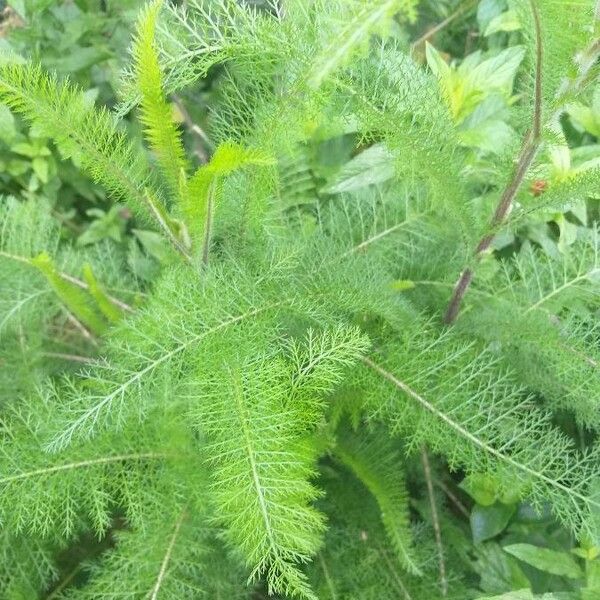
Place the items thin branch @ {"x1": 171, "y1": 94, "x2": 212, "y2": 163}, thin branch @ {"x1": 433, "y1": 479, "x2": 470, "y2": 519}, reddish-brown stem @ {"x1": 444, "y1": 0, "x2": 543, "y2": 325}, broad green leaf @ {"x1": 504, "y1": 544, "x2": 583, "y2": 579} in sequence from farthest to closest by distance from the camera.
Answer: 1. thin branch @ {"x1": 171, "y1": 94, "x2": 212, "y2": 163}
2. thin branch @ {"x1": 433, "y1": 479, "x2": 470, "y2": 519}
3. broad green leaf @ {"x1": 504, "y1": 544, "x2": 583, "y2": 579}
4. reddish-brown stem @ {"x1": 444, "y1": 0, "x2": 543, "y2": 325}

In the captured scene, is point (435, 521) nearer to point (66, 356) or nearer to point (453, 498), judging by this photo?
point (453, 498)

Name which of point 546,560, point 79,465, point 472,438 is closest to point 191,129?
point 79,465

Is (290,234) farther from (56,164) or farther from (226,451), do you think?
(56,164)

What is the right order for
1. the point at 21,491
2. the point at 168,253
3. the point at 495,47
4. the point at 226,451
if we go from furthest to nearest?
the point at 495,47 < the point at 168,253 < the point at 21,491 < the point at 226,451

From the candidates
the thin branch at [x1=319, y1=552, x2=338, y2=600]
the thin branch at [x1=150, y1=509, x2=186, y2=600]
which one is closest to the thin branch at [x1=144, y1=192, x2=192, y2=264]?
the thin branch at [x1=150, y1=509, x2=186, y2=600]

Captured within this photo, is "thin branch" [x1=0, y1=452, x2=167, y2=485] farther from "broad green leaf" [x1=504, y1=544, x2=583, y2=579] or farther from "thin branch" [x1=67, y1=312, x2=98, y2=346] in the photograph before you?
"broad green leaf" [x1=504, y1=544, x2=583, y2=579]

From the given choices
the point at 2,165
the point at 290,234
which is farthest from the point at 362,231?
the point at 2,165

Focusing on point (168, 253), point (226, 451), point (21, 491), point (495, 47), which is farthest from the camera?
point (495, 47)

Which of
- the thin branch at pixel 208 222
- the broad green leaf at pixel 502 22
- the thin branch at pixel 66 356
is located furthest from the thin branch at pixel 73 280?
the broad green leaf at pixel 502 22
